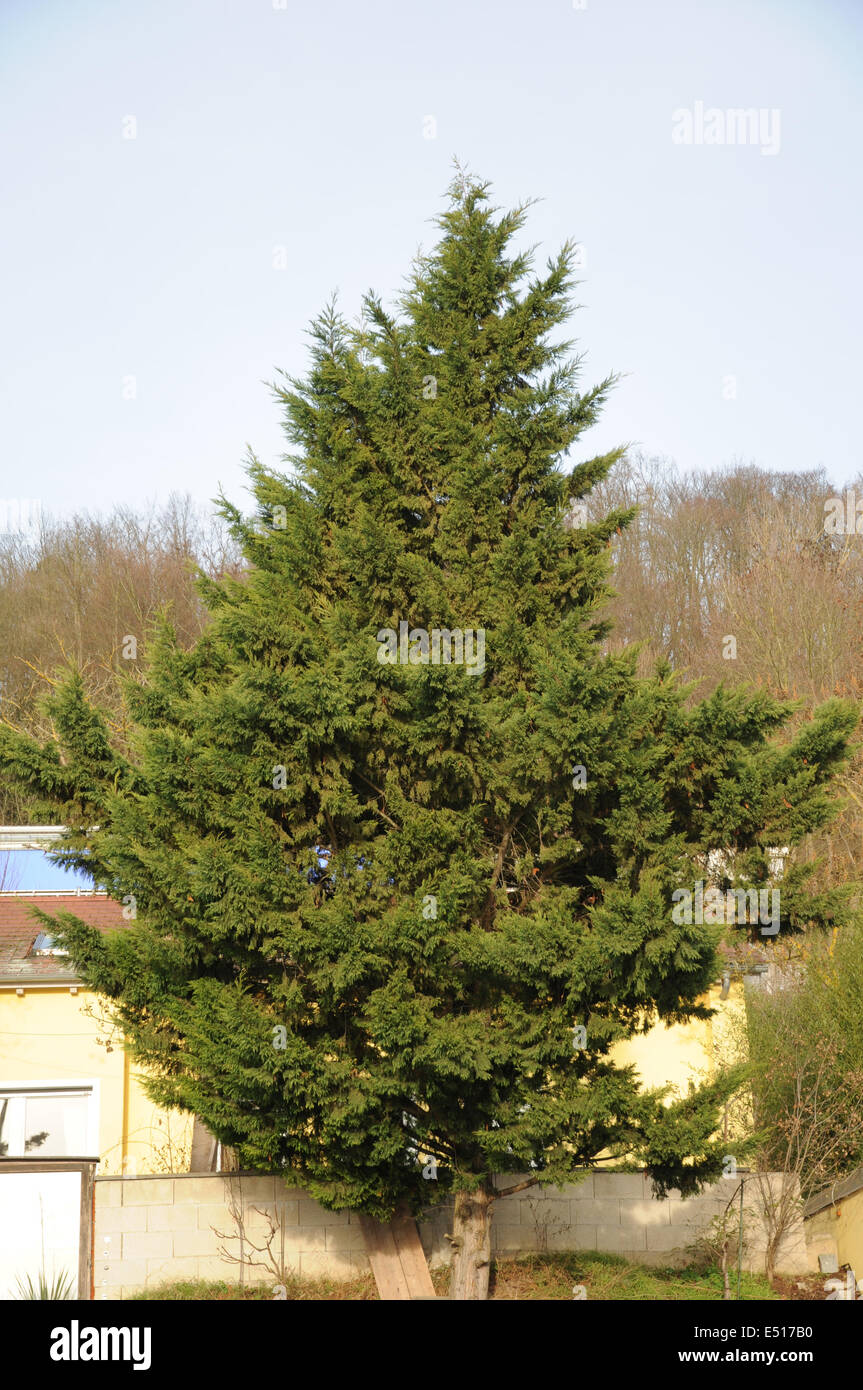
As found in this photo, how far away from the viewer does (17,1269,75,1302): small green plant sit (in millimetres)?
8895

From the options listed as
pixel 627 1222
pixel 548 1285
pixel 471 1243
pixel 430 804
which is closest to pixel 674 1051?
pixel 627 1222

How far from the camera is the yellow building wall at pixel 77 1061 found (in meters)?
12.9

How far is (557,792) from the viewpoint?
7965 millimetres

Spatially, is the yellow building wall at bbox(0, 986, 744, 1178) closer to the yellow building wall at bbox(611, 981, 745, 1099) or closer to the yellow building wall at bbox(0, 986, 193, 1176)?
the yellow building wall at bbox(0, 986, 193, 1176)

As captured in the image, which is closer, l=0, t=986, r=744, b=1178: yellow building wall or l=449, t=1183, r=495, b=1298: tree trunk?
l=449, t=1183, r=495, b=1298: tree trunk

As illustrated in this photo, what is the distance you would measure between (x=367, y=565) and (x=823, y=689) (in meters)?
17.1

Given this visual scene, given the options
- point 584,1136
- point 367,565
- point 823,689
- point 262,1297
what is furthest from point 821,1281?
point 823,689

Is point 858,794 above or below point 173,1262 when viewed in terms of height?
above

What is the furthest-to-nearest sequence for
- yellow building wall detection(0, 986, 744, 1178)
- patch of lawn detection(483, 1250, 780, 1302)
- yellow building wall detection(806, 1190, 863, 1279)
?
yellow building wall detection(0, 986, 744, 1178) → yellow building wall detection(806, 1190, 863, 1279) → patch of lawn detection(483, 1250, 780, 1302)

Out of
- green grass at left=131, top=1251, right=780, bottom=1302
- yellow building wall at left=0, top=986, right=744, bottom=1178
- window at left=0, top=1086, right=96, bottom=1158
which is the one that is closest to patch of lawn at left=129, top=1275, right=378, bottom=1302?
green grass at left=131, top=1251, right=780, bottom=1302

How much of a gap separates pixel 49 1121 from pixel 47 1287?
403cm

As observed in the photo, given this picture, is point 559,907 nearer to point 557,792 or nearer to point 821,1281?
point 557,792

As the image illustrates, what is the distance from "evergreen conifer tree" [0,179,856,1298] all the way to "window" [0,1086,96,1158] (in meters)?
4.43

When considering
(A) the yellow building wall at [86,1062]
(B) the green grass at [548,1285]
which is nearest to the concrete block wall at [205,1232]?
(B) the green grass at [548,1285]
